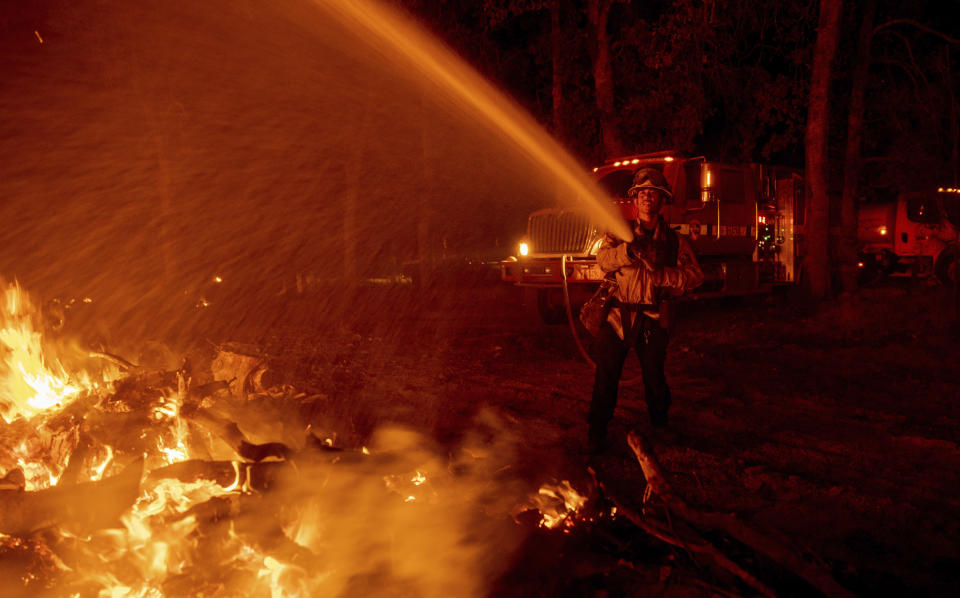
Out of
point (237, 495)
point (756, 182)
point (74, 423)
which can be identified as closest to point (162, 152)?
point (756, 182)

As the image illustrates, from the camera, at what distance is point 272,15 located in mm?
18391

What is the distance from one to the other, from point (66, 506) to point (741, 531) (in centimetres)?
321

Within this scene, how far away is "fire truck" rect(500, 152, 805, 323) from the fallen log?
6980 mm

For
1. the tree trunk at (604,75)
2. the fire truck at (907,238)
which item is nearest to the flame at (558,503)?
the tree trunk at (604,75)

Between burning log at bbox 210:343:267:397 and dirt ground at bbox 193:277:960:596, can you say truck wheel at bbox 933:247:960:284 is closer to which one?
dirt ground at bbox 193:277:960:596

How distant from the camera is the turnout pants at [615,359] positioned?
4.85 m

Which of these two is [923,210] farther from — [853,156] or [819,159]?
[819,159]

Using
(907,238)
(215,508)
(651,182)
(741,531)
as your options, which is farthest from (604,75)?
(215,508)

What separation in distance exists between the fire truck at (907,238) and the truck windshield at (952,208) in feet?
1.54

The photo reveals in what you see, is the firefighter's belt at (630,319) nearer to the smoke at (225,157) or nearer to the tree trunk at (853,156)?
the smoke at (225,157)

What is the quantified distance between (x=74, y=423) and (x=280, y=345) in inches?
225

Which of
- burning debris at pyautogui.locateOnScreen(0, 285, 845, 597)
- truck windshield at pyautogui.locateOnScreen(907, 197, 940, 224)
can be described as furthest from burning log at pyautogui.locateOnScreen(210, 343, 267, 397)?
truck windshield at pyautogui.locateOnScreen(907, 197, 940, 224)

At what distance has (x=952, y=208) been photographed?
49.0 feet

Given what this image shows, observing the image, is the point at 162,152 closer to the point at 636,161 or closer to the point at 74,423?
the point at 636,161
